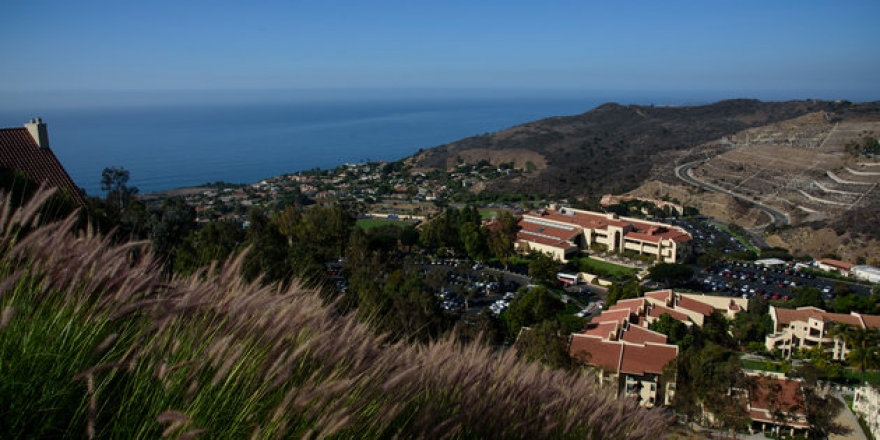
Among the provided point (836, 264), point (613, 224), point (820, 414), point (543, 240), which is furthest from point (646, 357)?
point (836, 264)

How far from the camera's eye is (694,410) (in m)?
9.99

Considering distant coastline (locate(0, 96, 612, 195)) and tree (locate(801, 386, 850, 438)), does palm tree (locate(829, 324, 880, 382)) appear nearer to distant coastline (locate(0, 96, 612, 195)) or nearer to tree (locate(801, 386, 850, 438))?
tree (locate(801, 386, 850, 438))

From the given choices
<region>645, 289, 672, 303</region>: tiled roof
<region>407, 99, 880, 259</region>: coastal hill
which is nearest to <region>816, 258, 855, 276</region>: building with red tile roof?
<region>407, 99, 880, 259</region>: coastal hill

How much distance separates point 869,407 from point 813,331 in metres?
3.88

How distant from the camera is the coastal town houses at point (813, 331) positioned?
1543 cm

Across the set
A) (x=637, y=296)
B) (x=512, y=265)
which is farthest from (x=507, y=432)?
(x=512, y=265)

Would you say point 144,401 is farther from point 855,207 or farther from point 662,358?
point 855,207

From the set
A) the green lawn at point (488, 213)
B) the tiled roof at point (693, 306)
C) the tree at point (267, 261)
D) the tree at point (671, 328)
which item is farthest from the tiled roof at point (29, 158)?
the green lawn at point (488, 213)

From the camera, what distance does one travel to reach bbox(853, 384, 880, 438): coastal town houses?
11539mm

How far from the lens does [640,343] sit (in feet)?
42.3

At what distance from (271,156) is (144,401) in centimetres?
8214

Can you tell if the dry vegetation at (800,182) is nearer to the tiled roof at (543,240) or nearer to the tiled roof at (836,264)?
the tiled roof at (836,264)

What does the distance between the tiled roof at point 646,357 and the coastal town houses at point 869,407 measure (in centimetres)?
383

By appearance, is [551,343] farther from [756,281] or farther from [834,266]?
[834,266]
